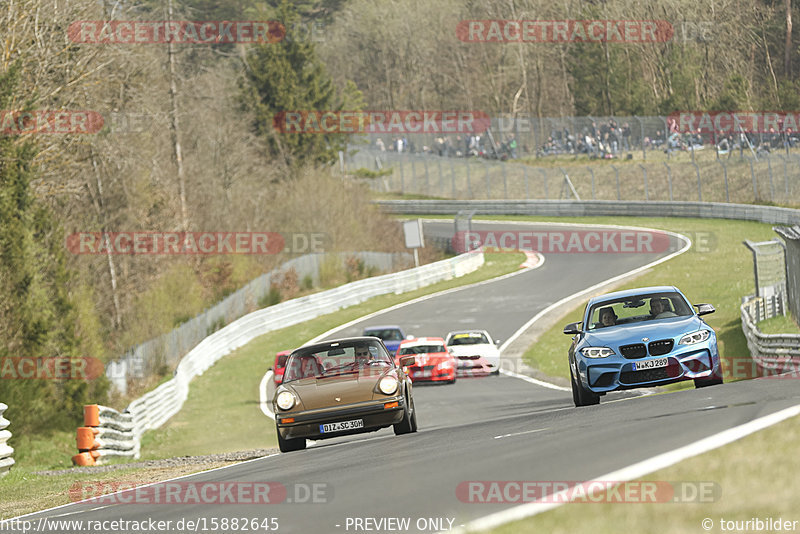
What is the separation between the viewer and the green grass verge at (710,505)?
482 centimetres

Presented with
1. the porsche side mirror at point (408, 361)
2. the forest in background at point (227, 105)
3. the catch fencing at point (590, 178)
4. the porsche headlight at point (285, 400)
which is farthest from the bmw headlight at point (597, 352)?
the catch fencing at point (590, 178)

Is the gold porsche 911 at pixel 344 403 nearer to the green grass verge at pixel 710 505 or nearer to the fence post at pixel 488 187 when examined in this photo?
the green grass verge at pixel 710 505

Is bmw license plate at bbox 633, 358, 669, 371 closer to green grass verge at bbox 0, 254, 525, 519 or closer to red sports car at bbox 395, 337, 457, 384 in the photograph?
green grass verge at bbox 0, 254, 525, 519

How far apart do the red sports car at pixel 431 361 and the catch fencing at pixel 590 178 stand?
98.4ft

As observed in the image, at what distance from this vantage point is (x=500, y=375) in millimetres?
29719

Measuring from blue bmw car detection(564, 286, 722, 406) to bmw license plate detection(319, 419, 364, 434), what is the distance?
299 centimetres

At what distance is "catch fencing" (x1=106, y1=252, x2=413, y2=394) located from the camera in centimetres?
3488

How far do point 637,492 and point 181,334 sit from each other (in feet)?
111

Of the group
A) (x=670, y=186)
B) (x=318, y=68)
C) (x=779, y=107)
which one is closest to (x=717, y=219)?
(x=670, y=186)

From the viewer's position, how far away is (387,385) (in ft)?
45.0

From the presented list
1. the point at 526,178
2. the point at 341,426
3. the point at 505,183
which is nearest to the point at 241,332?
the point at 341,426

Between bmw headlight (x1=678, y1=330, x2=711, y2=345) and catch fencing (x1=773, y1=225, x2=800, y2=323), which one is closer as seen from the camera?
bmw headlight (x1=678, y1=330, x2=711, y2=345)

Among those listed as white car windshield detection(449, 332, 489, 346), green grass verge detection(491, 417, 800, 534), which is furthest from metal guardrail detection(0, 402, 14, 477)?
white car windshield detection(449, 332, 489, 346)

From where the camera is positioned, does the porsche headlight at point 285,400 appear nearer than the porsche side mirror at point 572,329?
Yes
